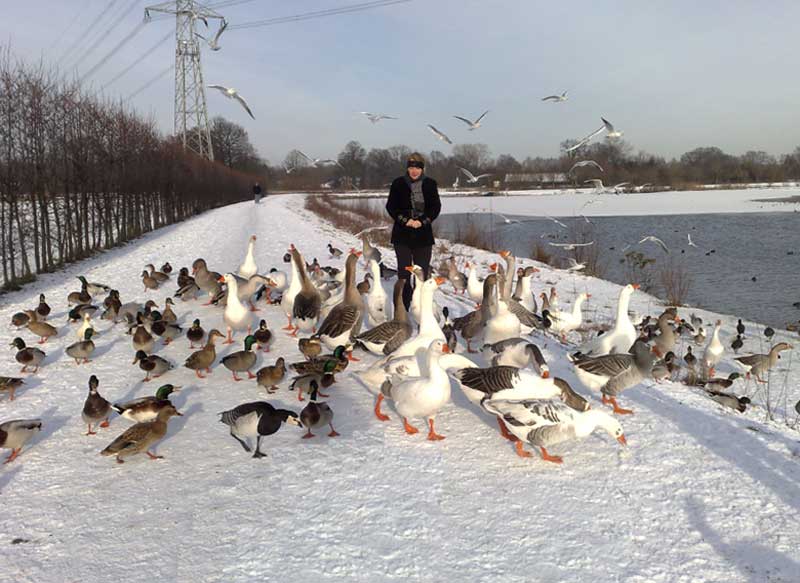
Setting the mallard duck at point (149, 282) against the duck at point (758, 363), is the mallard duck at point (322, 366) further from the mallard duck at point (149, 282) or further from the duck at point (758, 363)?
the duck at point (758, 363)

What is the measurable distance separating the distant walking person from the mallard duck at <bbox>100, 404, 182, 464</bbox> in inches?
166

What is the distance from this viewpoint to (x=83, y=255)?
1902 cm

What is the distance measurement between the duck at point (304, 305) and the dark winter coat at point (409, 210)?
172cm

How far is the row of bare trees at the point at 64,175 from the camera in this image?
14523 mm

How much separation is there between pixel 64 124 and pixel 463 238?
16.7m

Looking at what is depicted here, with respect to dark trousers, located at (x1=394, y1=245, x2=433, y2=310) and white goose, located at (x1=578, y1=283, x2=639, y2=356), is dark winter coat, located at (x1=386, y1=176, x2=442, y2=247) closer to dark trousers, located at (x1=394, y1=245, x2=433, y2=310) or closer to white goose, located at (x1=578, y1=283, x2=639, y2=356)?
dark trousers, located at (x1=394, y1=245, x2=433, y2=310)

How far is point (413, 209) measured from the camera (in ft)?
25.2

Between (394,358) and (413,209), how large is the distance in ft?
9.47

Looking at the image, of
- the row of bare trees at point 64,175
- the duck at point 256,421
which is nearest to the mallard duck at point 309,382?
the duck at point 256,421

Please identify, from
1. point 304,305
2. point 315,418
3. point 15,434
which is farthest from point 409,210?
point 15,434

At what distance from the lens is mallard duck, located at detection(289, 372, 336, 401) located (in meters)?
5.81

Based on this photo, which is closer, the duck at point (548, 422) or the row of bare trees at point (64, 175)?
the duck at point (548, 422)

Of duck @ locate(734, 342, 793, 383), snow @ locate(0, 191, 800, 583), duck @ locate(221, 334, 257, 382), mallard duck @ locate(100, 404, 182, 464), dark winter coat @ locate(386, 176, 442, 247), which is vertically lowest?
duck @ locate(734, 342, 793, 383)

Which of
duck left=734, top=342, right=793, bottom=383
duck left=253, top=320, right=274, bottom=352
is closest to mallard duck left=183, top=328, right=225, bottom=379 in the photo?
duck left=253, top=320, right=274, bottom=352
